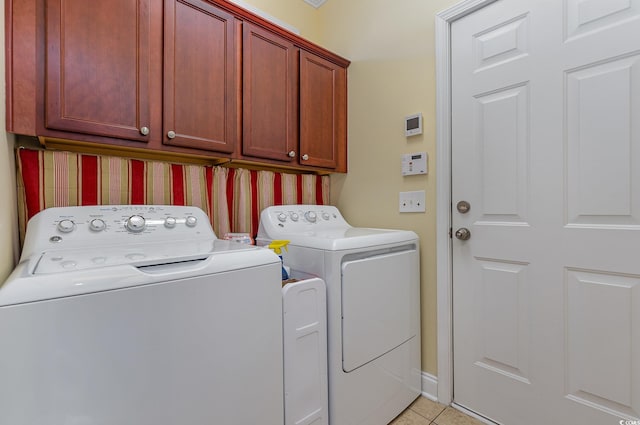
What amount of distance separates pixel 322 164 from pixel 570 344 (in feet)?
5.07

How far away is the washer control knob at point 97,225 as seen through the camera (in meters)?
1.20

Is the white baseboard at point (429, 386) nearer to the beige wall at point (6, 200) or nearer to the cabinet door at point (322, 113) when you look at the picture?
the cabinet door at point (322, 113)

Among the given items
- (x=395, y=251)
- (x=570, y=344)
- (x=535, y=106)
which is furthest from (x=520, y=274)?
(x=535, y=106)

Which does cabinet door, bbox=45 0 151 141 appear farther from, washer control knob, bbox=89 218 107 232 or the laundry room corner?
the laundry room corner

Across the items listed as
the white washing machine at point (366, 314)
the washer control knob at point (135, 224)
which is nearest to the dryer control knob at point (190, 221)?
the washer control knob at point (135, 224)

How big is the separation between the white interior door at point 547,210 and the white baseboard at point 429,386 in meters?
0.12

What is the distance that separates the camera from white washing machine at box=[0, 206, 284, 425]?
2.20ft

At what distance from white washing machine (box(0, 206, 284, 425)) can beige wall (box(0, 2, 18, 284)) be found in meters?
0.06

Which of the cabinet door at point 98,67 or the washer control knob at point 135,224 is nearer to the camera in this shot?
the cabinet door at point 98,67

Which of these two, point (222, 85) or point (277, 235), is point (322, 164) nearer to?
point (277, 235)

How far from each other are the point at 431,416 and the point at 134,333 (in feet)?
4.93

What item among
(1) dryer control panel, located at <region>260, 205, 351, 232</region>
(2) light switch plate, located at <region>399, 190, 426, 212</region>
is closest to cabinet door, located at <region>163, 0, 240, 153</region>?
(1) dryer control panel, located at <region>260, 205, 351, 232</region>

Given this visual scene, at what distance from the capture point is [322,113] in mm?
2000

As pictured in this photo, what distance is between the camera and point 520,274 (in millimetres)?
1426
